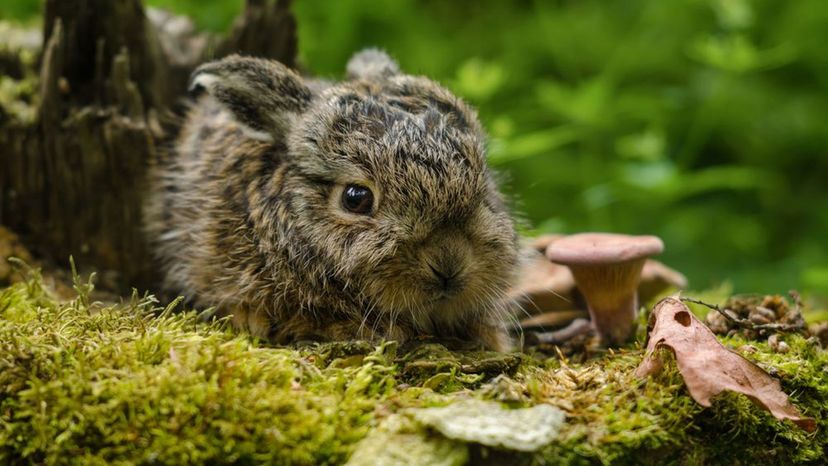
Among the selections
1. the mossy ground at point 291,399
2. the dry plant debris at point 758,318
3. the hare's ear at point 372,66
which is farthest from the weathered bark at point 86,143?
the dry plant debris at point 758,318

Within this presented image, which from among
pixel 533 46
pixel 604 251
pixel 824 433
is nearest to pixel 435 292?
pixel 604 251

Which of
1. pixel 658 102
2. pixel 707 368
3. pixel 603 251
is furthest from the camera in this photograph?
pixel 658 102

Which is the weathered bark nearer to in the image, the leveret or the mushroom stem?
the leveret

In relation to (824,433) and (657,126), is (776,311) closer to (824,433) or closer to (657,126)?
(824,433)

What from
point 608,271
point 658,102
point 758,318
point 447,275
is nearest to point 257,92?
point 447,275

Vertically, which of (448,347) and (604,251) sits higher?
(604,251)

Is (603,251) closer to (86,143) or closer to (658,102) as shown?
(86,143)

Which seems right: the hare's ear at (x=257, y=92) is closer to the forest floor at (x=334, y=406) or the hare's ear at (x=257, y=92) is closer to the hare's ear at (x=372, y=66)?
the hare's ear at (x=372, y=66)
